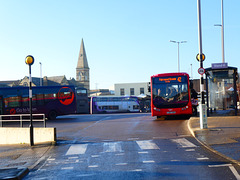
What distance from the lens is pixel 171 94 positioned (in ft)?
77.5

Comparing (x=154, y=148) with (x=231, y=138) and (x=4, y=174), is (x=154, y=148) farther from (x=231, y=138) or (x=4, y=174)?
(x=4, y=174)

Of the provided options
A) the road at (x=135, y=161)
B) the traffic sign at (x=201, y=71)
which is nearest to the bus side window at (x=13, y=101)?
the road at (x=135, y=161)

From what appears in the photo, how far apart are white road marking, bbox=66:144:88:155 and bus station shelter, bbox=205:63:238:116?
1341 centimetres

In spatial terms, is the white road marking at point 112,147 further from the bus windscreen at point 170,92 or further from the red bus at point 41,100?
the red bus at point 41,100

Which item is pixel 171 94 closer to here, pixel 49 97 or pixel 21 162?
pixel 21 162

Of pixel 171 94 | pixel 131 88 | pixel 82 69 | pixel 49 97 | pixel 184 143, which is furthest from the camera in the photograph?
pixel 82 69

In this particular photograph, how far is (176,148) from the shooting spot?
11383mm

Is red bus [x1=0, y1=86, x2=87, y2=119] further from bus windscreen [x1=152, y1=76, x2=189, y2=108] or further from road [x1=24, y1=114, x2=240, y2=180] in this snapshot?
road [x1=24, y1=114, x2=240, y2=180]

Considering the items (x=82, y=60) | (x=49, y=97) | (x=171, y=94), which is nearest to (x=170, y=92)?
(x=171, y=94)

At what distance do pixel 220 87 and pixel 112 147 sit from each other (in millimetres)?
16740

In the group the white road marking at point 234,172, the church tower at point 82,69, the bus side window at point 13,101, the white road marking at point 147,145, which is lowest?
the white road marking at point 147,145

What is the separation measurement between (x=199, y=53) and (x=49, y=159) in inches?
376

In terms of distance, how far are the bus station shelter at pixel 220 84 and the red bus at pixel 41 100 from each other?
14.4 meters

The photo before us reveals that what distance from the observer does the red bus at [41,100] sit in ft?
110
